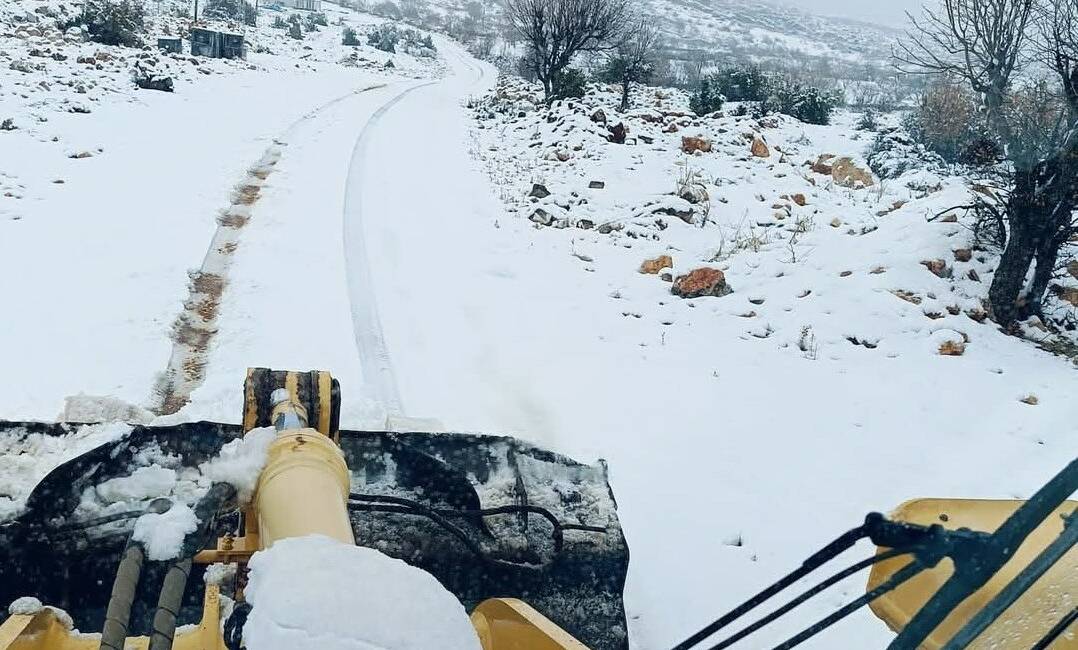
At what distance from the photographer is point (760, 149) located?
52.2 ft

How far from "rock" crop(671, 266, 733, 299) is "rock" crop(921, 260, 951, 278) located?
1.95 m

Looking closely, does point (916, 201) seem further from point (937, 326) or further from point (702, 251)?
point (937, 326)

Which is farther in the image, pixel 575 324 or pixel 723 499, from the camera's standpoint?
pixel 575 324

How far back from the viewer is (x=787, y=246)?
9586 millimetres

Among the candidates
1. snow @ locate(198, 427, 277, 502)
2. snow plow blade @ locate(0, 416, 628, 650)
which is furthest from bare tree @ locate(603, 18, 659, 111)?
snow @ locate(198, 427, 277, 502)

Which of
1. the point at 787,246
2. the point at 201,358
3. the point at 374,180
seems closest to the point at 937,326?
the point at 787,246

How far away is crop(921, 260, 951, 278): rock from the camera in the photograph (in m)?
8.06

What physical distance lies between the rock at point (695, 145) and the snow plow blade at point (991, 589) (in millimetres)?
13991

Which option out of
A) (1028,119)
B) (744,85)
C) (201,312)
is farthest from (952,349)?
(744,85)

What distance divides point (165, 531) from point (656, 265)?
7350 millimetres

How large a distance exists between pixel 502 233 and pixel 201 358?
4.98 metres

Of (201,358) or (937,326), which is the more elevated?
(937,326)

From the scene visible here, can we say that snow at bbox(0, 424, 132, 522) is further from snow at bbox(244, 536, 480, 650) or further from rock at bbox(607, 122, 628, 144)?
rock at bbox(607, 122, 628, 144)

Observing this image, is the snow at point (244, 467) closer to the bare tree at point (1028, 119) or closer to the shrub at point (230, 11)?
the bare tree at point (1028, 119)
